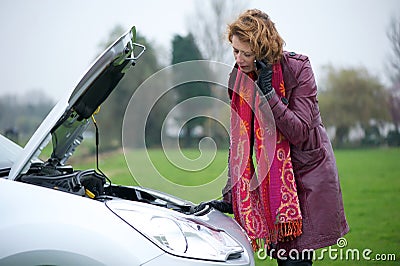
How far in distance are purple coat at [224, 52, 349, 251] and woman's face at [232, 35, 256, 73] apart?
170 millimetres

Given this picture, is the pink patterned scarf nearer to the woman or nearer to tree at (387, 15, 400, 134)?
the woman

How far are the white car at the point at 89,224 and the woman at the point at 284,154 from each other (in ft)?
0.78

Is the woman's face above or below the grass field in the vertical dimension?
above

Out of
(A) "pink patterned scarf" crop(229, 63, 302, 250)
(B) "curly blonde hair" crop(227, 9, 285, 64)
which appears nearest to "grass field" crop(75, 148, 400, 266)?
(A) "pink patterned scarf" crop(229, 63, 302, 250)

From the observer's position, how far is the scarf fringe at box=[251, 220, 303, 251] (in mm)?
2848

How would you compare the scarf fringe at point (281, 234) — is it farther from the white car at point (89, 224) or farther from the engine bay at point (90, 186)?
the engine bay at point (90, 186)

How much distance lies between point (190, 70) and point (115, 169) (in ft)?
23.4

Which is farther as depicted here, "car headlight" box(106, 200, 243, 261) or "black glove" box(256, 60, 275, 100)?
"black glove" box(256, 60, 275, 100)

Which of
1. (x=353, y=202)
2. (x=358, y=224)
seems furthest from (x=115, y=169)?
(x=358, y=224)

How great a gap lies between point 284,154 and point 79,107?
1.01 metres

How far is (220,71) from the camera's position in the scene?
2.99 meters

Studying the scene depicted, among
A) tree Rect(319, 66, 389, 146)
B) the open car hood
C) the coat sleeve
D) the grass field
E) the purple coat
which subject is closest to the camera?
the open car hood

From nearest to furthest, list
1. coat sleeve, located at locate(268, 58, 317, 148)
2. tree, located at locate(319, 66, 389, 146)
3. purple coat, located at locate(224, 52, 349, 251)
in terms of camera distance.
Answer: coat sleeve, located at locate(268, 58, 317, 148)
purple coat, located at locate(224, 52, 349, 251)
tree, located at locate(319, 66, 389, 146)

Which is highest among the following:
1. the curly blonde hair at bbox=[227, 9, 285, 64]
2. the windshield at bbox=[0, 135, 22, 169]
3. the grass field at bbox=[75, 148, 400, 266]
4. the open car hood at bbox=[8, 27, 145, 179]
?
the curly blonde hair at bbox=[227, 9, 285, 64]
